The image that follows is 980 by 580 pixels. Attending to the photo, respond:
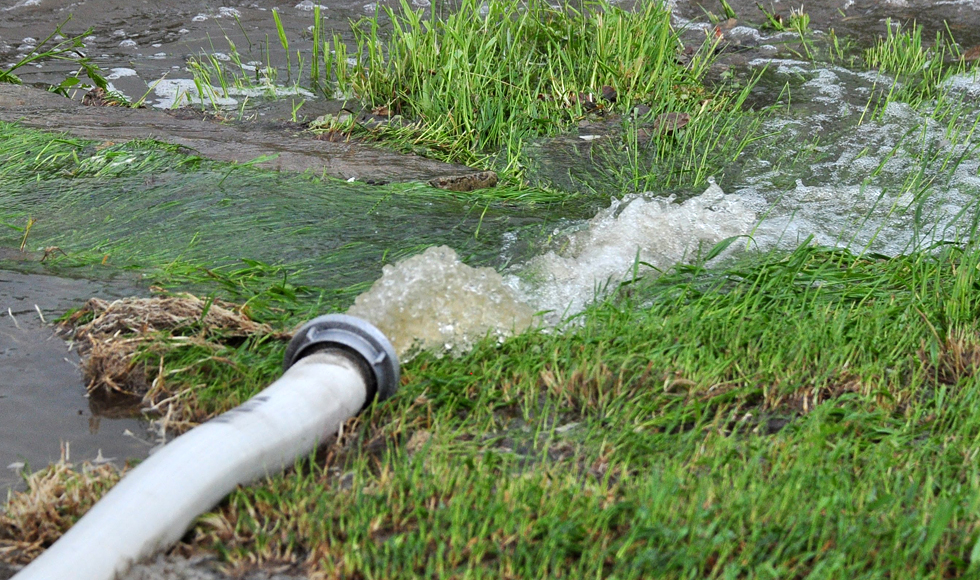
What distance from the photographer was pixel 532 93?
19.9ft

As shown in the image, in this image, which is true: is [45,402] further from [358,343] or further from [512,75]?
[512,75]

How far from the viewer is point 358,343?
2674 mm

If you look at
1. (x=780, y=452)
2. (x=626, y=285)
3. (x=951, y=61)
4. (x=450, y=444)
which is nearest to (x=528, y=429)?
(x=450, y=444)

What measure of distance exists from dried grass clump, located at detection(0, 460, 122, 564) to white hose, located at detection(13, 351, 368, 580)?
0.78ft

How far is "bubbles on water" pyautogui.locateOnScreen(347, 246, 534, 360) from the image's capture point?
3164 millimetres

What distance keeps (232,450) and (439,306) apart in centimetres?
114

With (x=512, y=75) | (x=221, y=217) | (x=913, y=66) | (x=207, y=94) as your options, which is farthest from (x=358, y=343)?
(x=913, y=66)

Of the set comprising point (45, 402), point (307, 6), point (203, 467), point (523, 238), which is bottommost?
point (307, 6)

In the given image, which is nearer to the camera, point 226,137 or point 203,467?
point 203,467

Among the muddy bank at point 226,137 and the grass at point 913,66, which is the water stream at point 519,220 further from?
the muddy bank at point 226,137

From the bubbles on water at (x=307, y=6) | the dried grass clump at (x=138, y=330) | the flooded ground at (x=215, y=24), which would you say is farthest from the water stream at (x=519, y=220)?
the bubbles on water at (x=307, y=6)

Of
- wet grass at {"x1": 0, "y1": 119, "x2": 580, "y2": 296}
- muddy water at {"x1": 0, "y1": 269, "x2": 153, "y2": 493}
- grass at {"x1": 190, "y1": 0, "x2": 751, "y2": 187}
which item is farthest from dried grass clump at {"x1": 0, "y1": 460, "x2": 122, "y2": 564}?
grass at {"x1": 190, "y1": 0, "x2": 751, "y2": 187}

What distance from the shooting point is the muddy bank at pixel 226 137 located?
17.0 feet

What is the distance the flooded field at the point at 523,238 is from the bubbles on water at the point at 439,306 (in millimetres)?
11
